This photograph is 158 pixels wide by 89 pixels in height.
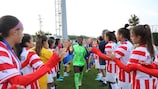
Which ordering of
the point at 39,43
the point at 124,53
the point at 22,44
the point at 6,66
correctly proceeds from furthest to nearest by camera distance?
the point at 39,43 → the point at 124,53 → the point at 22,44 → the point at 6,66

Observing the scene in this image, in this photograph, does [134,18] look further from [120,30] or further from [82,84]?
[120,30]

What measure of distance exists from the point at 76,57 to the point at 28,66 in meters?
6.15

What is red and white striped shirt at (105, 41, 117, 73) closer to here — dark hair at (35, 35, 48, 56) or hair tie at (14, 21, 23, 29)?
dark hair at (35, 35, 48, 56)

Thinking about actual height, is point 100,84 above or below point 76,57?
below

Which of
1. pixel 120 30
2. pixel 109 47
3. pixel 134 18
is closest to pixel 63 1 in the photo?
pixel 109 47

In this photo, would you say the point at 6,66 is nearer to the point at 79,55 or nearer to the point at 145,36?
the point at 145,36

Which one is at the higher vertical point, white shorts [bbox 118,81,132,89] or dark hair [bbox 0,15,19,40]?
dark hair [bbox 0,15,19,40]

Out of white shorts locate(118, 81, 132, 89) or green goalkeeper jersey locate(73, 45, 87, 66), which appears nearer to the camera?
white shorts locate(118, 81, 132, 89)

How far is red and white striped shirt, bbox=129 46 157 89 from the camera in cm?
494

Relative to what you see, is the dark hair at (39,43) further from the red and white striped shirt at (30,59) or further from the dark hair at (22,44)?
the red and white striped shirt at (30,59)

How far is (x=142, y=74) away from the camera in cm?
512

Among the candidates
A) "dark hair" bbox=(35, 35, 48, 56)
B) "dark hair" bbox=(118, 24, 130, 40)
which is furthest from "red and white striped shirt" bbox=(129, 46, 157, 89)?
"dark hair" bbox=(35, 35, 48, 56)

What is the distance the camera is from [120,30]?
6785 millimetres

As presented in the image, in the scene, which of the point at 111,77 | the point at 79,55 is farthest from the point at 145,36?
the point at 79,55
